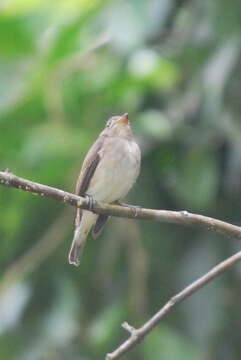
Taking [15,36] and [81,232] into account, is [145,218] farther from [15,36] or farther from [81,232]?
[15,36]

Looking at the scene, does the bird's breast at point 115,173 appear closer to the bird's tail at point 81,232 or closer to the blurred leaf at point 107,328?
the bird's tail at point 81,232

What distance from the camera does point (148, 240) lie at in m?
6.95

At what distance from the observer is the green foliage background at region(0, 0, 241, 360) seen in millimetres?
6773

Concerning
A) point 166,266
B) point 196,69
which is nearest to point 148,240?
point 166,266

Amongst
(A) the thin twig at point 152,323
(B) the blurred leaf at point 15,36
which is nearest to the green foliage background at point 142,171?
(B) the blurred leaf at point 15,36

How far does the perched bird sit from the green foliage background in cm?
64

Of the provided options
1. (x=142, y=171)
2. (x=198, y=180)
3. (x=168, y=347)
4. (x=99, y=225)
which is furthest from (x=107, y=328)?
(x=142, y=171)

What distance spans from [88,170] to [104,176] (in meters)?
0.13

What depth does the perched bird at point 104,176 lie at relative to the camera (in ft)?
19.0

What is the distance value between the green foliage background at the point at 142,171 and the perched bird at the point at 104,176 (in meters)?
0.64

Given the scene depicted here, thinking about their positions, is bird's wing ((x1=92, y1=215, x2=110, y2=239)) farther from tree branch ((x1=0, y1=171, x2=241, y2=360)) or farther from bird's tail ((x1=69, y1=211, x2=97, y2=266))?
tree branch ((x1=0, y1=171, x2=241, y2=360))

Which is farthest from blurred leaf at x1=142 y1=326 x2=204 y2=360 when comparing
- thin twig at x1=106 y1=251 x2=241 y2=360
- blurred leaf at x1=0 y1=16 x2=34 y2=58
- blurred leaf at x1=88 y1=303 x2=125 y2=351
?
thin twig at x1=106 y1=251 x2=241 y2=360

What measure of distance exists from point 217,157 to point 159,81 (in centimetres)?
63

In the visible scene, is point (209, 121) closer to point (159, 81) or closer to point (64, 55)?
point (159, 81)
